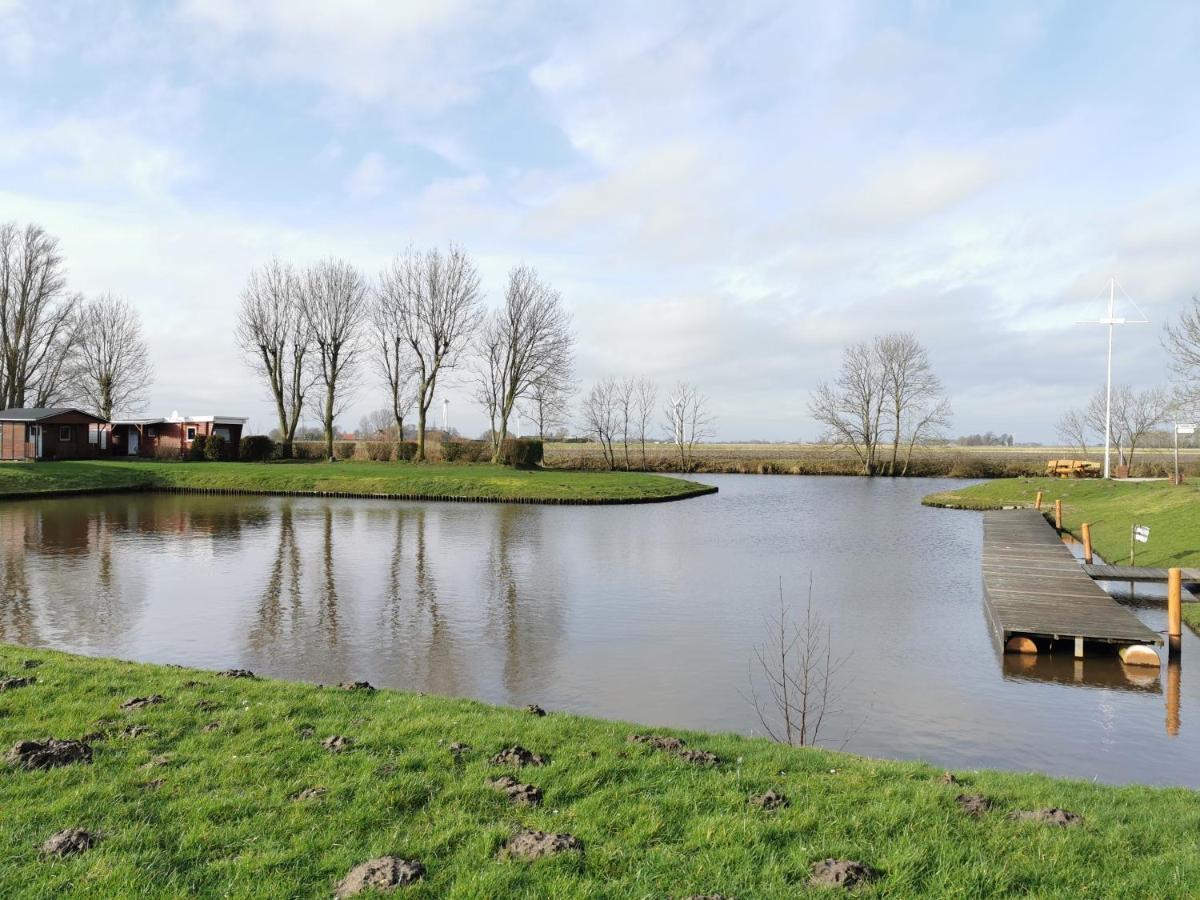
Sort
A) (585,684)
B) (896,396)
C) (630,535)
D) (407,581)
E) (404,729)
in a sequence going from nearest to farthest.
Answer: (404,729)
(585,684)
(407,581)
(630,535)
(896,396)

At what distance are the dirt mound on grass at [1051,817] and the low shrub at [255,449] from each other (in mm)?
53231

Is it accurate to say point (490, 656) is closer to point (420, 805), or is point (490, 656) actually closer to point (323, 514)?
point (420, 805)

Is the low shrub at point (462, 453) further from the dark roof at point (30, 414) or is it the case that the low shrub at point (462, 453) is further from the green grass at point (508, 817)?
the green grass at point (508, 817)

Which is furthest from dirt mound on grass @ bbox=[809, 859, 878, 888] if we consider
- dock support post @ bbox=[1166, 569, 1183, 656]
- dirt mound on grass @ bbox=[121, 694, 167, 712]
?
dock support post @ bbox=[1166, 569, 1183, 656]

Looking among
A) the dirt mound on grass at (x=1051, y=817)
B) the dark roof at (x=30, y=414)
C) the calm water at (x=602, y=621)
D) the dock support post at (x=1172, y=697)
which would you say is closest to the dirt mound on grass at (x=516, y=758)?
the calm water at (x=602, y=621)

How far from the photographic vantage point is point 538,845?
4277mm

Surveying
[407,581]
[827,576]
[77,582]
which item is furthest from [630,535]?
[77,582]

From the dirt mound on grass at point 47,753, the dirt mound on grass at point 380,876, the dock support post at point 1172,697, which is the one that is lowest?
the dock support post at point 1172,697

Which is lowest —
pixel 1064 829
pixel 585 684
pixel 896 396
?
pixel 585 684

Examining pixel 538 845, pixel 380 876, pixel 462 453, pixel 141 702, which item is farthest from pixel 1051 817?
pixel 462 453

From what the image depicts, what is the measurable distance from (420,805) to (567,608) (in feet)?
30.0

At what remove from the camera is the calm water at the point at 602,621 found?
8672mm

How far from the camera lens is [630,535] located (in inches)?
972

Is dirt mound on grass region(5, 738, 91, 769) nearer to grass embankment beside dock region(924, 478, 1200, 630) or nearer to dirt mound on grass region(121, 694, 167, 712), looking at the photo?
dirt mound on grass region(121, 694, 167, 712)
